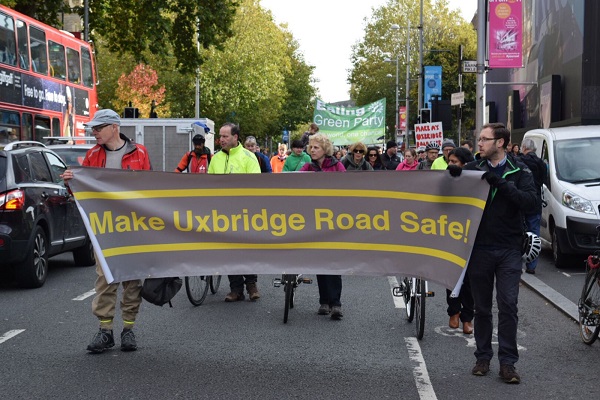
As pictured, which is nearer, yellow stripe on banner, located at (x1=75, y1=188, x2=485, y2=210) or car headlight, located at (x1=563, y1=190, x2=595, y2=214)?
yellow stripe on banner, located at (x1=75, y1=188, x2=485, y2=210)

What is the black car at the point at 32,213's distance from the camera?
1177 cm

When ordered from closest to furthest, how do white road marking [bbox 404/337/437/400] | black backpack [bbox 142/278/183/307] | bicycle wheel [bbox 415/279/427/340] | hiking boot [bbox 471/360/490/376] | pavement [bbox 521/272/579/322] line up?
white road marking [bbox 404/337/437/400] < hiking boot [bbox 471/360/490/376] < black backpack [bbox 142/278/183/307] < bicycle wheel [bbox 415/279/427/340] < pavement [bbox 521/272/579/322]

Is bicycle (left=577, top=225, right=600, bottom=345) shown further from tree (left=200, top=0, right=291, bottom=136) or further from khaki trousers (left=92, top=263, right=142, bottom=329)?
tree (left=200, top=0, right=291, bottom=136)

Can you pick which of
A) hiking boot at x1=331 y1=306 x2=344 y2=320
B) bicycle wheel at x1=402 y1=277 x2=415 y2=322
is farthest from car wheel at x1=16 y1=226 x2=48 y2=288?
bicycle wheel at x1=402 y1=277 x2=415 y2=322

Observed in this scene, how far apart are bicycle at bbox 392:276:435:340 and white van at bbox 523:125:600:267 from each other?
505cm

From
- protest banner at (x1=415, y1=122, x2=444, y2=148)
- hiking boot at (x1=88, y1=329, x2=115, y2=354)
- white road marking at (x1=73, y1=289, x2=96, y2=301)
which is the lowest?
white road marking at (x1=73, y1=289, x2=96, y2=301)

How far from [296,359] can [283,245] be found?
88 centimetres

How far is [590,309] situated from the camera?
8.36 m

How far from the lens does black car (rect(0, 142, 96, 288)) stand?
463 inches

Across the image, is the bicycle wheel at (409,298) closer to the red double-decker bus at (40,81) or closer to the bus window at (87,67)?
the red double-decker bus at (40,81)

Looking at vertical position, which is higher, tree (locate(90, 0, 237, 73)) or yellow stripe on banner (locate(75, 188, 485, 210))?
tree (locate(90, 0, 237, 73))

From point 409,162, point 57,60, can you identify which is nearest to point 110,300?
point 409,162

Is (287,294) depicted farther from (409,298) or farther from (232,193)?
(232,193)

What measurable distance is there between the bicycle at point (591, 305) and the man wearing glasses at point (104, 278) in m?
3.64
